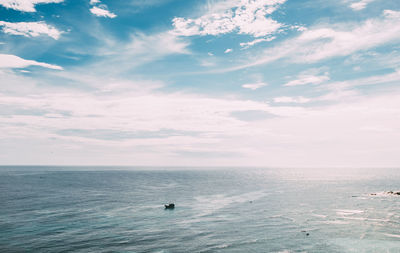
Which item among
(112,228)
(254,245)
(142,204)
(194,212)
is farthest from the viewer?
(142,204)

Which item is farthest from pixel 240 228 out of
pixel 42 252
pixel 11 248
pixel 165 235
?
pixel 11 248

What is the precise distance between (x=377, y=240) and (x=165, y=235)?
4307 cm

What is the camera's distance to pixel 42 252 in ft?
152

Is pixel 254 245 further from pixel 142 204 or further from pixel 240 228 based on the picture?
pixel 142 204

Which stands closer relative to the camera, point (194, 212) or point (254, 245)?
point (254, 245)

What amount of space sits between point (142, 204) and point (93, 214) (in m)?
21.8

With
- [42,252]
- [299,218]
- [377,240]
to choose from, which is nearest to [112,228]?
[42,252]

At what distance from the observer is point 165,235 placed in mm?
57500

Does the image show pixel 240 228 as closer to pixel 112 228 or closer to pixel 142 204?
pixel 112 228

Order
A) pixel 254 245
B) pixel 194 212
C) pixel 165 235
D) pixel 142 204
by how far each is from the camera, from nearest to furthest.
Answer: pixel 254 245 < pixel 165 235 < pixel 194 212 < pixel 142 204

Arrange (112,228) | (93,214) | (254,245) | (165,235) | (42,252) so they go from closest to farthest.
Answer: (42,252), (254,245), (165,235), (112,228), (93,214)

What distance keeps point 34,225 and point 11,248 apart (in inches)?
668

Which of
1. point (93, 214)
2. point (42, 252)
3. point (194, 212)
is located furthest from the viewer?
point (194, 212)

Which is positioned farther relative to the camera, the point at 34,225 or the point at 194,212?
the point at 194,212
